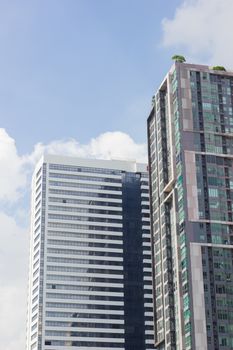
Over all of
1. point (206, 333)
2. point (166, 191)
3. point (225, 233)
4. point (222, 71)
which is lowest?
point (206, 333)

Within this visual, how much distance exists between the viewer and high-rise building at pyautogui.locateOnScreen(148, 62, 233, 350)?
148 metres

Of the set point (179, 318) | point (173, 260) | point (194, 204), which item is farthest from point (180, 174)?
point (179, 318)

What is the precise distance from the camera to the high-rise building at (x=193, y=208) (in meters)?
148

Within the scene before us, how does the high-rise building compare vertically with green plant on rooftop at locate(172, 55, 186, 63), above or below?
below

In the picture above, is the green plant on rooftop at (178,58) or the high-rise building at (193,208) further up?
the green plant on rooftop at (178,58)

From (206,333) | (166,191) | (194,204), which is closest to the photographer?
(206,333)

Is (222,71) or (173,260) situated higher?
(222,71)

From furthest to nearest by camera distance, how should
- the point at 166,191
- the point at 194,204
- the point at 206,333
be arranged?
the point at 166,191
the point at 194,204
the point at 206,333

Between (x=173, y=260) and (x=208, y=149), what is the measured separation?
84.3 feet

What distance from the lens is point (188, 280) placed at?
149 metres

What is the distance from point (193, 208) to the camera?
155m

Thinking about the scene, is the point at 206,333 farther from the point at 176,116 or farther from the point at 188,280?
the point at 176,116

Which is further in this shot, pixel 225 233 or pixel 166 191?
pixel 166 191

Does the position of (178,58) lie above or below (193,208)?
above
